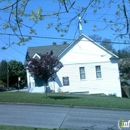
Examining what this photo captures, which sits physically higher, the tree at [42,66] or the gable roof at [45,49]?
the gable roof at [45,49]

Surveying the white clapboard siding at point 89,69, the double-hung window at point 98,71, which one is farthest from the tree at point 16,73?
the double-hung window at point 98,71

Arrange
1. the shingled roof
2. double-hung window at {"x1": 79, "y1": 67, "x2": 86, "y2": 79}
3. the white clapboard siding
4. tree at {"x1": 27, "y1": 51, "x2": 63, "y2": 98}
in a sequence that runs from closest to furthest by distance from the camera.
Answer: tree at {"x1": 27, "y1": 51, "x2": 63, "y2": 98}, the white clapboard siding, double-hung window at {"x1": 79, "y1": 67, "x2": 86, "y2": 79}, the shingled roof

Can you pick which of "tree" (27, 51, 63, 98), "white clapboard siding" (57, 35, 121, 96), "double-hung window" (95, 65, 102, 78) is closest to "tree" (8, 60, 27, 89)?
"white clapboard siding" (57, 35, 121, 96)

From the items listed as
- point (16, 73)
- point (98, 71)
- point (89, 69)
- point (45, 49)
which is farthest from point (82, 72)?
point (16, 73)

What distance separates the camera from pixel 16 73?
60.3 metres

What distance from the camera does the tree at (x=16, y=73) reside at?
6034 cm

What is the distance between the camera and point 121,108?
1914cm

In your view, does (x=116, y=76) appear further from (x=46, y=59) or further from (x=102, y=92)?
(x=46, y=59)

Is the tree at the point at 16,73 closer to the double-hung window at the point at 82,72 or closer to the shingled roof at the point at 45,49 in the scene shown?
the shingled roof at the point at 45,49

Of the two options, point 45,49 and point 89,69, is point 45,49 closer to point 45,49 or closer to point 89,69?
point 45,49

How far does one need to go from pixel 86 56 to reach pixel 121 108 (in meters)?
15.8

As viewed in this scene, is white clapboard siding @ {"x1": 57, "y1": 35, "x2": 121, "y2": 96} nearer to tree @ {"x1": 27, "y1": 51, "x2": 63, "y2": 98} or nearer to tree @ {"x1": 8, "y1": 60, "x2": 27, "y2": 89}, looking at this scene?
tree @ {"x1": 27, "y1": 51, "x2": 63, "y2": 98}

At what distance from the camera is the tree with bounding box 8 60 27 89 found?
2376 inches

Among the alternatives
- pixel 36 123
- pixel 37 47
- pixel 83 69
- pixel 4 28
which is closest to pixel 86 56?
pixel 83 69
